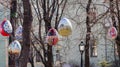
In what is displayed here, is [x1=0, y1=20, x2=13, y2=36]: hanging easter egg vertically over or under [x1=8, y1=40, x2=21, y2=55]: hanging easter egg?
over

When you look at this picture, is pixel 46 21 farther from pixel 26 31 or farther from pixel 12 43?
pixel 26 31

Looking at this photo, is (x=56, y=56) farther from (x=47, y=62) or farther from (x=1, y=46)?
(x=47, y=62)

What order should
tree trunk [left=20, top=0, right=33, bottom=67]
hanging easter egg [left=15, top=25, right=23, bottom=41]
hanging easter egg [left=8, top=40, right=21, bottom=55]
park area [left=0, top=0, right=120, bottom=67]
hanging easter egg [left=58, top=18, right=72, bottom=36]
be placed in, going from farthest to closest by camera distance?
hanging easter egg [left=15, top=25, right=23, bottom=41] < hanging easter egg [left=8, top=40, right=21, bottom=55] < hanging easter egg [left=58, top=18, right=72, bottom=36] < park area [left=0, top=0, right=120, bottom=67] < tree trunk [left=20, top=0, right=33, bottom=67]

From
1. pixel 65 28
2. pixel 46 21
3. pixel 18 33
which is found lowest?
pixel 18 33

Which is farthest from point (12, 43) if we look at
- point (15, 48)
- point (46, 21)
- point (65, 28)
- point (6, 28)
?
point (46, 21)

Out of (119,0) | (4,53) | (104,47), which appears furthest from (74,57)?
(119,0)

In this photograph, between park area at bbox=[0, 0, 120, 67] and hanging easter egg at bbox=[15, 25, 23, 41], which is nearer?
park area at bbox=[0, 0, 120, 67]

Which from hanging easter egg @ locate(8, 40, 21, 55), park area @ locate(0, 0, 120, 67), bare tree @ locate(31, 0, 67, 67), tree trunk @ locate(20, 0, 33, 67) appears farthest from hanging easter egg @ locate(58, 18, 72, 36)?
bare tree @ locate(31, 0, 67, 67)

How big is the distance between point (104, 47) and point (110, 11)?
58.8 ft

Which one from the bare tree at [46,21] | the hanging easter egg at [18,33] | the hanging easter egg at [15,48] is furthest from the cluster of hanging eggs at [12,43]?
the bare tree at [46,21]

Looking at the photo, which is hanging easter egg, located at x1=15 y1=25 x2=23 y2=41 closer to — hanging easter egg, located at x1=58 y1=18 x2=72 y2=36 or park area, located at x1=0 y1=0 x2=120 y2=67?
park area, located at x1=0 y1=0 x2=120 y2=67

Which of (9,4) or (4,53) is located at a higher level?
(9,4)

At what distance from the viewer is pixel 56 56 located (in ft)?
108

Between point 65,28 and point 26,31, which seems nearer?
point 26,31
